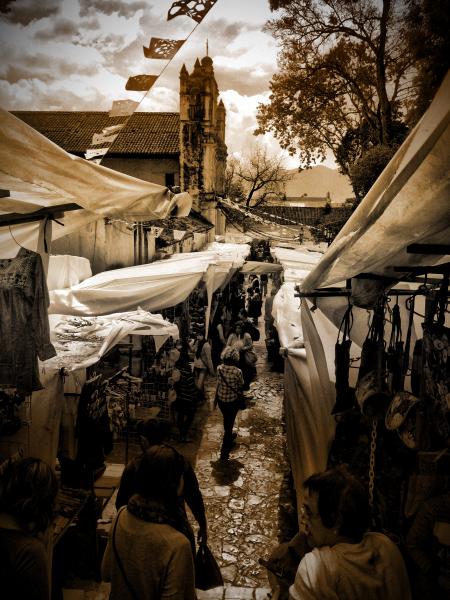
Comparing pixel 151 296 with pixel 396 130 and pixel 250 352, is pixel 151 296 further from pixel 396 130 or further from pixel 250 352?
pixel 396 130

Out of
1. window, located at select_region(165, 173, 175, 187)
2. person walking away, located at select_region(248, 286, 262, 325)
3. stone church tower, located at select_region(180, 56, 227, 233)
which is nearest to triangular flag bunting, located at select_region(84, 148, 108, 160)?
person walking away, located at select_region(248, 286, 262, 325)

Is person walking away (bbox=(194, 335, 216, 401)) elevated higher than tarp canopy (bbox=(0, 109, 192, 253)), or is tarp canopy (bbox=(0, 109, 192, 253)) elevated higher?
tarp canopy (bbox=(0, 109, 192, 253))

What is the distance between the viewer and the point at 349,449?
3688 millimetres

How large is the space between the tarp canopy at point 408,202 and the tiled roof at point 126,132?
84.5ft

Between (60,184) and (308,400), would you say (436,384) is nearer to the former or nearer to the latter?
(60,184)

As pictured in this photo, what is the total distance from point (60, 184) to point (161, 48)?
1337mm

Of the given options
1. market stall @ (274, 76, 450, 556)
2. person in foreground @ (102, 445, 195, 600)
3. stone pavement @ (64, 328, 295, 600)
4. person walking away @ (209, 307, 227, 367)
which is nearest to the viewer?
market stall @ (274, 76, 450, 556)

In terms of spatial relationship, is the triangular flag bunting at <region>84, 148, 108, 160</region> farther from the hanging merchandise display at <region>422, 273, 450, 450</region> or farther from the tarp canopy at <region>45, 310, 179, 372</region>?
the hanging merchandise display at <region>422, 273, 450, 450</region>

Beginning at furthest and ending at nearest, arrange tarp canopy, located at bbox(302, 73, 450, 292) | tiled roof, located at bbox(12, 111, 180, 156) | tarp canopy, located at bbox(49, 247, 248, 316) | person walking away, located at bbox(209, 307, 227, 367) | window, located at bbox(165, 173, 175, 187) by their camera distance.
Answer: window, located at bbox(165, 173, 175, 187) → tiled roof, located at bbox(12, 111, 180, 156) → person walking away, located at bbox(209, 307, 227, 367) → tarp canopy, located at bbox(49, 247, 248, 316) → tarp canopy, located at bbox(302, 73, 450, 292)

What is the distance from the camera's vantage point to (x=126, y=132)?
28.4 metres

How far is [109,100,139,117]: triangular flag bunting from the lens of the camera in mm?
3256

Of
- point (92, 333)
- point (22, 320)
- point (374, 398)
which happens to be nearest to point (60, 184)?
point (22, 320)

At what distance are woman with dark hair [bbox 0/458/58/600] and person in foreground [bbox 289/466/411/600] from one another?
4.29 feet

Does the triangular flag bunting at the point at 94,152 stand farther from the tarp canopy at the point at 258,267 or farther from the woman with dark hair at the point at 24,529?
the tarp canopy at the point at 258,267
